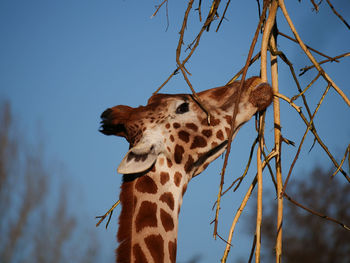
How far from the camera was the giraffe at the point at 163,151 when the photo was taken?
2297mm

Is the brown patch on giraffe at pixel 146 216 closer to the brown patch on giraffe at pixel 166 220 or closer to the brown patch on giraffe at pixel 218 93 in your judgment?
the brown patch on giraffe at pixel 166 220

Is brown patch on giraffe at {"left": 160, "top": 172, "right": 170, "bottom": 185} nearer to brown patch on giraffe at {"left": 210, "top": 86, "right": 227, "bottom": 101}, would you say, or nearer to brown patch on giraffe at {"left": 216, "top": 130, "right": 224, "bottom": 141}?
brown patch on giraffe at {"left": 216, "top": 130, "right": 224, "bottom": 141}

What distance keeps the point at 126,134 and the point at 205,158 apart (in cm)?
54

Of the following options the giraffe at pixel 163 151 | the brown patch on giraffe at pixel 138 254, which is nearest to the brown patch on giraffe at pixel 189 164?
the giraffe at pixel 163 151

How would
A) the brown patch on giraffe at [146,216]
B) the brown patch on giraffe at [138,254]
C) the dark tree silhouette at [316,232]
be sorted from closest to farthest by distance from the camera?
1. the brown patch on giraffe at [138,254]
2. the brown patch on giraffe at [146,216]
3. the dark tree silhouette at [316,232]

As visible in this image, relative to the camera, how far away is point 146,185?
2.44m

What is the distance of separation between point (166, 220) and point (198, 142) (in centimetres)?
56

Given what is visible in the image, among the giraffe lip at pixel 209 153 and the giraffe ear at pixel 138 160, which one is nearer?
the giraffe ear at pixel 138 160

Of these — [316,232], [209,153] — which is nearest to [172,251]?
[209,153]

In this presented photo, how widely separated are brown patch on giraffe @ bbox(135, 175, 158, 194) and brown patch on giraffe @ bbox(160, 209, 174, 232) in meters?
0.13

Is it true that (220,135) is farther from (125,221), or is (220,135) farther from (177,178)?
(125,221)

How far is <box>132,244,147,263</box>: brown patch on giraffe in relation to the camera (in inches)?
86.6

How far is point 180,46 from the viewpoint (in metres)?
2.06

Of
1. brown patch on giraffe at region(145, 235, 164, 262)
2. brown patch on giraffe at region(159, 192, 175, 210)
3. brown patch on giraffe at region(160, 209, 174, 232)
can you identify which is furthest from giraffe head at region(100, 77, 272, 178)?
brown patch on giraffe at region(145, 235, 164, 262)
